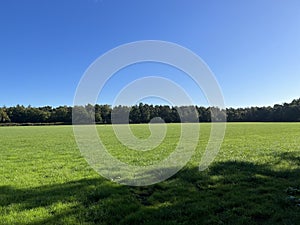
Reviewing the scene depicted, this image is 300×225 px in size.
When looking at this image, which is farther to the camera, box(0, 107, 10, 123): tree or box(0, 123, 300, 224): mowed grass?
box(0, 107, 10, 123): tree

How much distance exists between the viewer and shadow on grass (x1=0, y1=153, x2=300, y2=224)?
282 inches

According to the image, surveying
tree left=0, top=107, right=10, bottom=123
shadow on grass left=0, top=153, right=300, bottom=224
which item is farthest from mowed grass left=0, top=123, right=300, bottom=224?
tree left=0, top=107, right=10, bottom=123

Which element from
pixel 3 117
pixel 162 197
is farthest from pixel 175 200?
pixel 3 117

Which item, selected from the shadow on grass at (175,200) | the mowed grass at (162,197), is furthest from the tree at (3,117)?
the shadow on grass at (175,200)

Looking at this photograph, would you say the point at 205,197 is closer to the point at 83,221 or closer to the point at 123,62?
the point at 83,221

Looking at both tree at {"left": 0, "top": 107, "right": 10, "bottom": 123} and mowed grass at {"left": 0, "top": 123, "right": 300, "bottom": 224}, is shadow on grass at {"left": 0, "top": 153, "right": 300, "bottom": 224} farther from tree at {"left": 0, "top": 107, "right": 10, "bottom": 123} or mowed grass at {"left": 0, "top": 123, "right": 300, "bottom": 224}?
tree at {"left": 0, "top": 107, "right": 10, "bottom": 123}

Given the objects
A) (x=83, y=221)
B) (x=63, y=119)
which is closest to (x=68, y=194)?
(x=83, y=221)

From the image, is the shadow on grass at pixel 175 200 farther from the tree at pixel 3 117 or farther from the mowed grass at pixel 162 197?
the tree at pixel 3 117

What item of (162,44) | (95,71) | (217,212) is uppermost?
(162,44)

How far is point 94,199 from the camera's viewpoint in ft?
29.1

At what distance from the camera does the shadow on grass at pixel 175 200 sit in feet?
23.5

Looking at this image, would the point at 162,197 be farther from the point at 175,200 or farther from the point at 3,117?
the point at 3,117

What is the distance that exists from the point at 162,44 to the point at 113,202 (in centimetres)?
707

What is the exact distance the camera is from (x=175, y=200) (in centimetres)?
868
